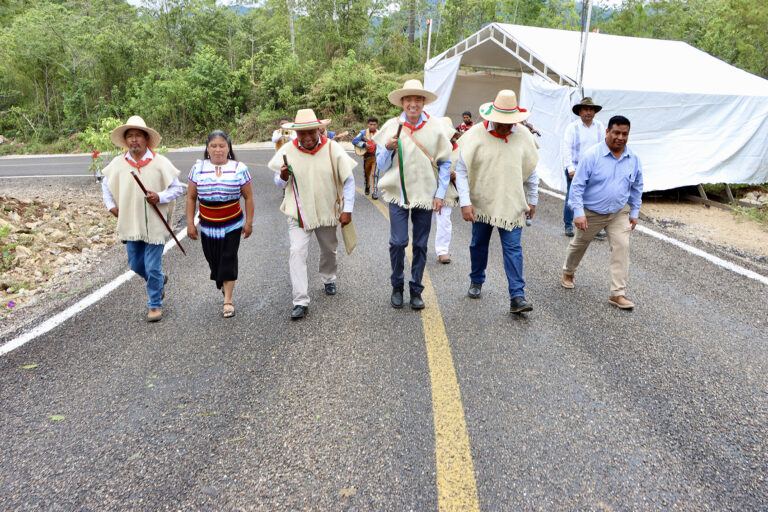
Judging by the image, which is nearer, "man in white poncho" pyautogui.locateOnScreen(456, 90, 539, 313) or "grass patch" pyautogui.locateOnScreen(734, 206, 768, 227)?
"man in white poncho" pyautogui.locateOnScreen(456, 90, 539, 313)

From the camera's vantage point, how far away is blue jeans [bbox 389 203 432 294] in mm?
4516

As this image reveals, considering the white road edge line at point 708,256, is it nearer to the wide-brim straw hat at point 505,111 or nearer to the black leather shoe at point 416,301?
the wide-brim straw hat at point 505,111

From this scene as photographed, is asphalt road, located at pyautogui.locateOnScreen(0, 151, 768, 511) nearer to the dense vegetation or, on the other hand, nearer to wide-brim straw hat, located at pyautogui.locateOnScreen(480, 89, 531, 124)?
wide-brim straw hat, located at pyautogui.locateOnScreen(480, 89, 531, 124)

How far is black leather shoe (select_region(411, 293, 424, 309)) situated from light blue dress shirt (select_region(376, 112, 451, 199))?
0.93 metres

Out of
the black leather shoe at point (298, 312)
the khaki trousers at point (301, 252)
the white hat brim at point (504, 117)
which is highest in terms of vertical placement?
the white hat brim at point (504, 117)

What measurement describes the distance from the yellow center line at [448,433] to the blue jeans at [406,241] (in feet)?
1.92

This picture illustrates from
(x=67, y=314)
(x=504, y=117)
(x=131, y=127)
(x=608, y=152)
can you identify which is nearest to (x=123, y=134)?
(x=131, y=127)

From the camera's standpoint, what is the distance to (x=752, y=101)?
10.6m

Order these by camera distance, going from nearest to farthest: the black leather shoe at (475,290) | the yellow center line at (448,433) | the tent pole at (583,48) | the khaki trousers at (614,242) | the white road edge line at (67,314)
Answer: the yellow center line at (448,433) < the white road edge line at (67,314) < the khaki trousers at (614,242) < the black leather shoe at (475,290) < the tent pole at (583,48)

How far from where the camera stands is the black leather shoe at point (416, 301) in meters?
4.55

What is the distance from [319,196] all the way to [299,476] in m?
2.67

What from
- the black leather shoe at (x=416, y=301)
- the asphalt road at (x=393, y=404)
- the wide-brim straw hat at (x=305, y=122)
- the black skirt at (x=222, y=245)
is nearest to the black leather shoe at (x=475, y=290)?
the asphalt road at (x=393, y=404)

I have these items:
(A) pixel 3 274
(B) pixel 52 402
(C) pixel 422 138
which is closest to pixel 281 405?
(B) pixel 52 402

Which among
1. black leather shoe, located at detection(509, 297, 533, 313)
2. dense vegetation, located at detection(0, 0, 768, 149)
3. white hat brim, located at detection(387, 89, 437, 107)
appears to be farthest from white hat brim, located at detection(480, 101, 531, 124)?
dense vegetation, located at detection(0, 0, 768, 149)
